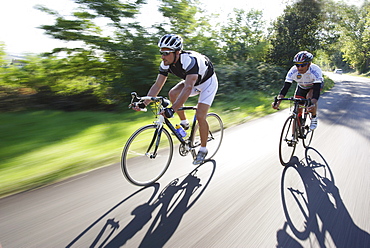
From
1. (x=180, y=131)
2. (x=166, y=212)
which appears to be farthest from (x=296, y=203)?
(x=180, y=131)

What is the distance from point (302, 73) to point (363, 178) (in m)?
2.08

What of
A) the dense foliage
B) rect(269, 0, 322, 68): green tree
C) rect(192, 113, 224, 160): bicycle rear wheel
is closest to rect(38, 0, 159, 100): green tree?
the dense foliage

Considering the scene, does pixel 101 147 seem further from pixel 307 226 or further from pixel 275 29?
pixel 275 29

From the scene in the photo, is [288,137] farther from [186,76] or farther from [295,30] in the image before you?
[295,30]

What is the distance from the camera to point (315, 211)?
2.92 meters

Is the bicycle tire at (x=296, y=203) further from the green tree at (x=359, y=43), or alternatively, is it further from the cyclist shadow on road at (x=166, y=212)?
the green tree at (x=359, y=43)

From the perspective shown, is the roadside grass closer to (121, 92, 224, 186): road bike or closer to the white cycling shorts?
(121, 92, 224, 186): road bike

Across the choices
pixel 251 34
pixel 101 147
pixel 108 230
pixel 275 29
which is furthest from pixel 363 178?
pixel 275 29

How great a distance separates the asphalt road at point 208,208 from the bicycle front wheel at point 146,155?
17cm

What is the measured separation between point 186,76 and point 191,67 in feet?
0.46

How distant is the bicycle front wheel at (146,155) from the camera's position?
10.7ft

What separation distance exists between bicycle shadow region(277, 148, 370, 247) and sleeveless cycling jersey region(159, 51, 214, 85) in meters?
2.01

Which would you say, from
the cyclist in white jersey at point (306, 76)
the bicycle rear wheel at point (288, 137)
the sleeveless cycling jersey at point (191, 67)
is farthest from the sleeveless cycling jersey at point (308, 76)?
the sleeveless cycling jersey at point (191, 67)

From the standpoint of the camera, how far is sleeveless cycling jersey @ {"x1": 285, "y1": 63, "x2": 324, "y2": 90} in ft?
15.2
